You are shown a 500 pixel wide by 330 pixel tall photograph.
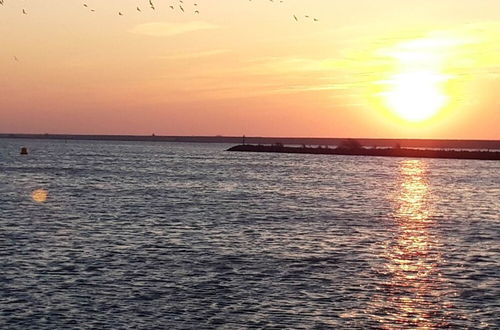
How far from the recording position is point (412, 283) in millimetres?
26609

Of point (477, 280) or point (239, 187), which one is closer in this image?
point (477, 280)

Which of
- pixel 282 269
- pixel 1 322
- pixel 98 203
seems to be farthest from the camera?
pixel 98 203

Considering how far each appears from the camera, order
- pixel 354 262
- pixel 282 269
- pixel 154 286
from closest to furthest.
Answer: pixel 154 286
pixel 282 269
pixel 354 262

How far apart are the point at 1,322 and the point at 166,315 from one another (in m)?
4.21

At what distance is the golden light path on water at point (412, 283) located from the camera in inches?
848

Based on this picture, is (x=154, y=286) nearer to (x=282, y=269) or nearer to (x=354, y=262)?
(x=282, y=269)

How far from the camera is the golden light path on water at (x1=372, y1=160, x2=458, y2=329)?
21531mm

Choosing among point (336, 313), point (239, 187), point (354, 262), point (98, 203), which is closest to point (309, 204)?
point (98, 203)

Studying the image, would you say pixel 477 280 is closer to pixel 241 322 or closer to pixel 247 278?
pixel 247 278

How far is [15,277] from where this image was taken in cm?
2617

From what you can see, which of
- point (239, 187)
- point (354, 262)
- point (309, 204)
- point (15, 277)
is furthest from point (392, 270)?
point (239, 187)

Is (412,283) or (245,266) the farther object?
(245,266)

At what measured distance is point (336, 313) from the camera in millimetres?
21906

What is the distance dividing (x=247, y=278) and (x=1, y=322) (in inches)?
354
